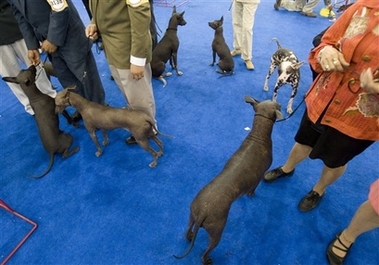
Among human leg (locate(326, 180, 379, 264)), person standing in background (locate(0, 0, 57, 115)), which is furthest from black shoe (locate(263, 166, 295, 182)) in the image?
person standing in background (locate(0, 0, 57, 115))

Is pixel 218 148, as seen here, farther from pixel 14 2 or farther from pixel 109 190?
pixel 14 2

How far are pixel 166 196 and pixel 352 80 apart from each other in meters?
1.77

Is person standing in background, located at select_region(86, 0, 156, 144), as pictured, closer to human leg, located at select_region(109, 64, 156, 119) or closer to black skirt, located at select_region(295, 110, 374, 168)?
human leg, located at select_region(109, 64, 156, 119)

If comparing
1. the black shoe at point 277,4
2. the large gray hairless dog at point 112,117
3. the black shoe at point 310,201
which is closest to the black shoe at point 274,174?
the black shoe at point 310,201

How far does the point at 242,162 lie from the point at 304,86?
2537 millimetres

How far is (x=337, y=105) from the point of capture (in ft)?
4.67

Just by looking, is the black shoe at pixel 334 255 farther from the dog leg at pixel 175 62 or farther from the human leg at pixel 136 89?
the dog leg at pixel 175 62

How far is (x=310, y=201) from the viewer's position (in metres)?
2.18

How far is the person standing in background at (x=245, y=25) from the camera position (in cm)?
366

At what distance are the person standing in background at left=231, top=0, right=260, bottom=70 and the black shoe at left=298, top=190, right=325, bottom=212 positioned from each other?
2.51 metres

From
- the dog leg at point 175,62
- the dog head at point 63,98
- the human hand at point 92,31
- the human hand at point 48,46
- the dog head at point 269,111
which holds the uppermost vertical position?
the human hand at point 92,31

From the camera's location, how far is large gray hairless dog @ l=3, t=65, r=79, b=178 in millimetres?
2520

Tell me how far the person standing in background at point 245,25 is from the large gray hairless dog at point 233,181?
7.34ft

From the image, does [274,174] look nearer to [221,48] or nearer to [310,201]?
[310,201]
